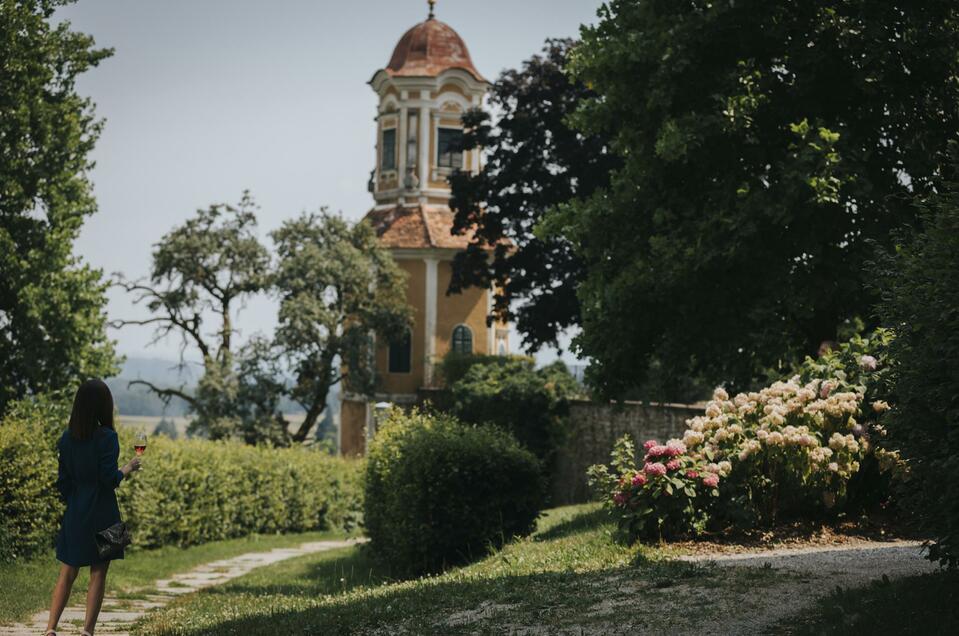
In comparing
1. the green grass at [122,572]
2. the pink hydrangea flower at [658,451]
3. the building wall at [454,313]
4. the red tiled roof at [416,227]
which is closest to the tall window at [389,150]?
the red tiled roof at [416,227]

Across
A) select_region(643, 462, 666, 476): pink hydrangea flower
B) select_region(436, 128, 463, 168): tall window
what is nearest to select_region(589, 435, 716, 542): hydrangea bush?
select_region(643, 462, 666, 476): pink hydrangea flower

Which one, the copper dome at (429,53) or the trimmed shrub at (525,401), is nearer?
the trimmed shrub at (525,401)

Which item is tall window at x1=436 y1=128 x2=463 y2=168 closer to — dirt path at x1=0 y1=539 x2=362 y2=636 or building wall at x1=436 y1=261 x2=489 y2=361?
building wall at x1=436 y1=261 x2=489 y2=361

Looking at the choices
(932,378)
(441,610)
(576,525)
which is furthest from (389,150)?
(932,378)

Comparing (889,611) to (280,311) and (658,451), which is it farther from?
(280,311)

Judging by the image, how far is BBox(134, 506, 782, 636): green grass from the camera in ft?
29.9

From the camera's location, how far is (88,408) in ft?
29.7

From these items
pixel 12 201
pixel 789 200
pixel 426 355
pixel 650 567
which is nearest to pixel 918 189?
pixel 789 200

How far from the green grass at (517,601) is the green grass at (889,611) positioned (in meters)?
0.75

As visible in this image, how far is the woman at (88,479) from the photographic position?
9.07m

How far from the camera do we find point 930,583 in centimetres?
891

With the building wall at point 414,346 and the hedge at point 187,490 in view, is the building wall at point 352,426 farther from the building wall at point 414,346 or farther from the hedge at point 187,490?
the hedge at point 187,490

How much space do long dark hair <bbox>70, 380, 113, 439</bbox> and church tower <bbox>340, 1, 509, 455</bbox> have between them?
35742 mm

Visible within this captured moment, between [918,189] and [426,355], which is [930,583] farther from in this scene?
[426,355]
